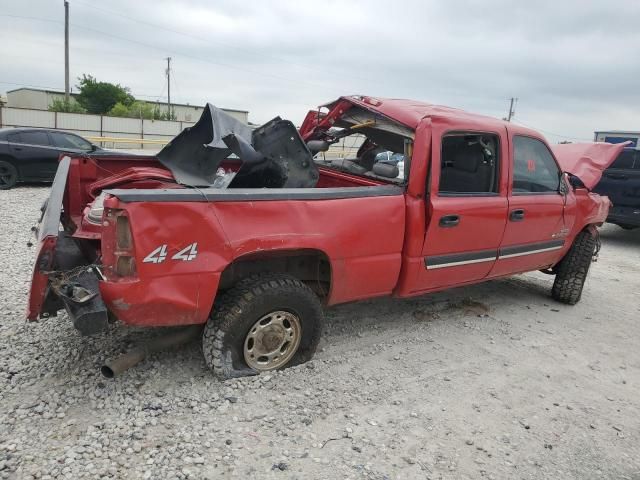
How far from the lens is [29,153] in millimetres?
10312

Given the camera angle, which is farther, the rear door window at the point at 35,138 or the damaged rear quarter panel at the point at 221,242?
the rear door window at the point at 35,138

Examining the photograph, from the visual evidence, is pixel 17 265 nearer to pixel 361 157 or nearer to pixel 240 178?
pixel 240 178

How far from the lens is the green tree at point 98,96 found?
184ft

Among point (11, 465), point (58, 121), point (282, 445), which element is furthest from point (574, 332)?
point (58, 121)

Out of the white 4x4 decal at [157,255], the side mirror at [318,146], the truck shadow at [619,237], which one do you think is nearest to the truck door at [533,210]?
the side mirror at [318,146]

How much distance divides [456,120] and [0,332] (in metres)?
3.84

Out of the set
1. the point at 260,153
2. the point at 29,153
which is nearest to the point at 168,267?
the point at 260,153

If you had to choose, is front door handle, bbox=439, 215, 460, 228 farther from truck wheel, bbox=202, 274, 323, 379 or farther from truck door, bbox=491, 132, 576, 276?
truck wheel, bbox=202, 274, 323, 379

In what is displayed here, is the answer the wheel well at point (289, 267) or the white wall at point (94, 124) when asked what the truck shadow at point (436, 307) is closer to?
the wheel well at point (289, 267)

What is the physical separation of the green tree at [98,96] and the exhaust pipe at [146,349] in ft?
197

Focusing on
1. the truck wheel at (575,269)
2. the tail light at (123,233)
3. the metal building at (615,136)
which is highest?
the metal building at (615,136)

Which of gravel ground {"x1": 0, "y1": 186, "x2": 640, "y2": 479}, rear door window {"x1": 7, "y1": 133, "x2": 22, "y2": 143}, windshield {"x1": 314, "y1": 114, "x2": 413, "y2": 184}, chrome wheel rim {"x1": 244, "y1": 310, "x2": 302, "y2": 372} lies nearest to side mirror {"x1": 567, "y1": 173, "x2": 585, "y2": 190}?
gravel ground {"x1": 0, "y1": 186, "x2": 640, "y2": 479}

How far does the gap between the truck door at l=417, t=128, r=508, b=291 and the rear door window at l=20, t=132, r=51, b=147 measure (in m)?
9.58

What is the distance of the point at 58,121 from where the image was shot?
3078 cm
